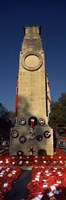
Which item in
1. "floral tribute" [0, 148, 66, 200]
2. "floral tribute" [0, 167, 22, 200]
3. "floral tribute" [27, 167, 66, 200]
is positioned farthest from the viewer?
"floral tribute" [0, 167, 22, 200]

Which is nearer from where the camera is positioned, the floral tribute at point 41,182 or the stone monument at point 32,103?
the floral tribute at point 41,182

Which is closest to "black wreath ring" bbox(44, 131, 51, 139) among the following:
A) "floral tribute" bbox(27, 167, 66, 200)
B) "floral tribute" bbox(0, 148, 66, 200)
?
"floral tribute" bbox(0, 148, 66, 200)

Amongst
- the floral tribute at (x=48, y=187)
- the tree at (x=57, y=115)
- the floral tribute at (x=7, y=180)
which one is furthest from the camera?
the tree at (x=57, y=115)

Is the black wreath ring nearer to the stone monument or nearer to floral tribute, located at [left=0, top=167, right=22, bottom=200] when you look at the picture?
the stone monument

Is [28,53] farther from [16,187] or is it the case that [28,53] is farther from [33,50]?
[16,187]

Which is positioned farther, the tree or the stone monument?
the tree

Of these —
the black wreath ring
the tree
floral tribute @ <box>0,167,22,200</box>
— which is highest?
floral tribute @ <box>0,167,22,200</box>

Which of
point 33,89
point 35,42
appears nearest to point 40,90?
point 33,89

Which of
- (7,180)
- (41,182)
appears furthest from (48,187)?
(7,180)

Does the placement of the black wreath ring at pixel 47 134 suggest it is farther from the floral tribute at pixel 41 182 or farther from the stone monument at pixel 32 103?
the floral tribute at pixel 41 182

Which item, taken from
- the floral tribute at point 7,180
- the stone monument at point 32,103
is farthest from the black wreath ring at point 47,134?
the floral tribute at point 7,180

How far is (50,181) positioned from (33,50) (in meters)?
16.8

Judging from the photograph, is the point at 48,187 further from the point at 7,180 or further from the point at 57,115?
the point at 57,115

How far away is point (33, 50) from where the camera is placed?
84.3ft
